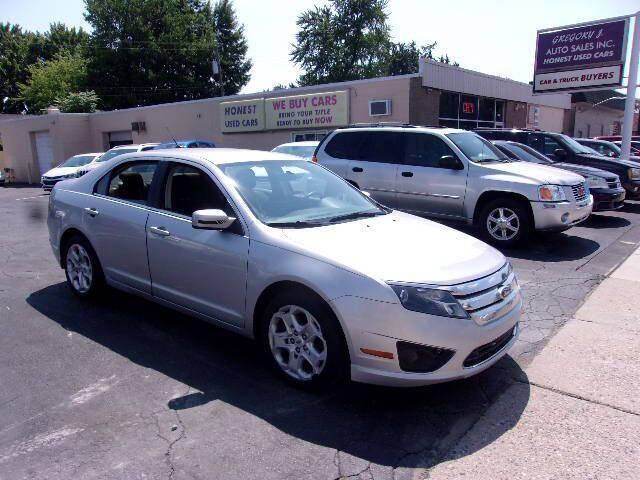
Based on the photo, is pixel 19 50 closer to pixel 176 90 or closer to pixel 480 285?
pixel 176 90

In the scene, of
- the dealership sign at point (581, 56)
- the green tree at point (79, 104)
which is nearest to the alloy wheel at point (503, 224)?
the dealership sign at point (581, 56)

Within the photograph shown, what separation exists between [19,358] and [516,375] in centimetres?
386

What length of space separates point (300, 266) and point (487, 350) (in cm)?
132

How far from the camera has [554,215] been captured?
24.7 ft

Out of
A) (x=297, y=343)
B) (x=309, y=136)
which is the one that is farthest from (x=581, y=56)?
(x=297, y=343)

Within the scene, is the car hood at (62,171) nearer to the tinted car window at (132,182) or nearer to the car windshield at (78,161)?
the car windshield at (78,161)

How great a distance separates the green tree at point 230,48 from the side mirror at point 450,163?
41787 millimetres

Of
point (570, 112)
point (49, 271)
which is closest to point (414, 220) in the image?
point (49, 271)

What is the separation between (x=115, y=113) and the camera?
1122 inches

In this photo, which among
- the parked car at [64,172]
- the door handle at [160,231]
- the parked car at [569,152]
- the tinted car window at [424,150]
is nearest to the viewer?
the door handle at [160,231]

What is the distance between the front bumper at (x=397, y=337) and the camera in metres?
3.04

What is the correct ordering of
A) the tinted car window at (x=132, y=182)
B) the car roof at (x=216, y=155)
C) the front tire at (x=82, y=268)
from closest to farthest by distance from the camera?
the car roof at (x=216, y=155) < the tinted car window at (x=132, y=182) < the front tire at (x=82, y=268)

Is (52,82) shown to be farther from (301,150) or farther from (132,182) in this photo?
(132,182)

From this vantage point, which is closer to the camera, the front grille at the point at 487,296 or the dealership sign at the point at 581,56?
the front grille at the point at 487,296
